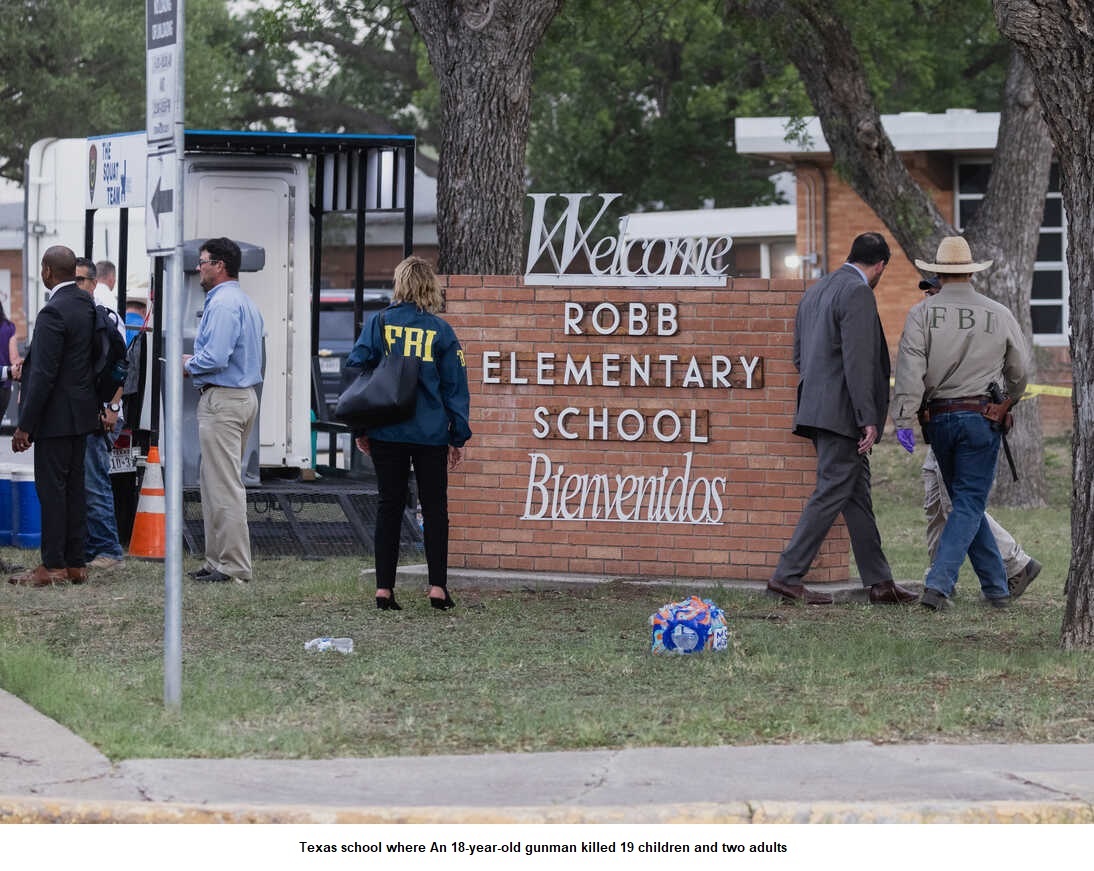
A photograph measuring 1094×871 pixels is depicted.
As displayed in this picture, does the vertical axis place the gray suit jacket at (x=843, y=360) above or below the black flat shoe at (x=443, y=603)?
above

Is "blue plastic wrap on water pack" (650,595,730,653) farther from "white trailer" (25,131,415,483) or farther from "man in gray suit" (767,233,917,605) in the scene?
"white trailer" (25,131,415,483)

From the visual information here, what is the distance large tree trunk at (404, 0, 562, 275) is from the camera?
37.9ft

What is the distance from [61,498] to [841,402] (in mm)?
4559

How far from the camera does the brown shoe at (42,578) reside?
10.4 meters

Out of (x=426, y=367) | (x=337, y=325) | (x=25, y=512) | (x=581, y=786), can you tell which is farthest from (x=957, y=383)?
(x=337, y=325)

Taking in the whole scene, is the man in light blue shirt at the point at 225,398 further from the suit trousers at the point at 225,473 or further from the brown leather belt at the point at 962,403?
the brown leather belt at the point at 962,403

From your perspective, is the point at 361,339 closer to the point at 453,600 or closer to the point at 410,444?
the point at 410,444

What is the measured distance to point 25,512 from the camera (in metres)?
12.6

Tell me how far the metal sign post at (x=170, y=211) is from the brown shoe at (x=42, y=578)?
165 inches

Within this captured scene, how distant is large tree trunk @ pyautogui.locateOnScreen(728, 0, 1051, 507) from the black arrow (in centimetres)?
1025

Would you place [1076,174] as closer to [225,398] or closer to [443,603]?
[443,603]

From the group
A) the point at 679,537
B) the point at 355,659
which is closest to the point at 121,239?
the point at 679,537

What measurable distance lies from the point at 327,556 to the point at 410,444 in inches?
124

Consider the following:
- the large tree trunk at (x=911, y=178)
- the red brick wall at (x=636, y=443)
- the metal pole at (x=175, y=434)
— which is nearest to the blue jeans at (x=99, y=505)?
the red brick wall at (x=636, y=443)
